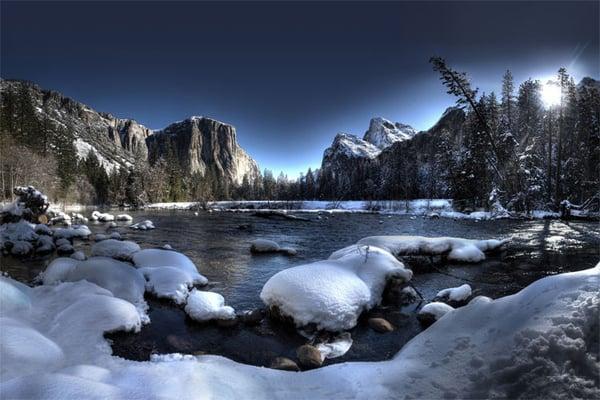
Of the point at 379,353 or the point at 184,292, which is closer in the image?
the point at 379,353

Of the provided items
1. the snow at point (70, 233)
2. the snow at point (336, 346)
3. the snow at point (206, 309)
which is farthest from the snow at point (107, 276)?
the snow at point (70, 233)

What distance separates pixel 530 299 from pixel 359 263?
570 cm

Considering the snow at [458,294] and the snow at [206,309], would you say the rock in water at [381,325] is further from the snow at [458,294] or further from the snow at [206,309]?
the snow at [206,309]

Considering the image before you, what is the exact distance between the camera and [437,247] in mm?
15414

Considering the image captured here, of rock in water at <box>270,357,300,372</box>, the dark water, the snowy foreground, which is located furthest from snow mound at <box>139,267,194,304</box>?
rock in water at <box>270,357,300,372</box>

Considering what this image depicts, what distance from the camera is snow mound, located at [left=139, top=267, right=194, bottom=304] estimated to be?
30.9 feet

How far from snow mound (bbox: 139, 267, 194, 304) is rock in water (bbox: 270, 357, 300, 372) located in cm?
437

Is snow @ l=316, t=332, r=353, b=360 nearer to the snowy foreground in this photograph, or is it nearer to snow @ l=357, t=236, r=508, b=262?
the snowy foreground

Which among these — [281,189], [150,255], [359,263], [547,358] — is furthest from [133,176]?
[547,358]

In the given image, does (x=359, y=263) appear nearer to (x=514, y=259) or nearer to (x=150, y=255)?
(x=150, y=255)

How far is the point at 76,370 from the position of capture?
407 centimetres

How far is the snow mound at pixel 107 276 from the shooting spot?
28.4 feet

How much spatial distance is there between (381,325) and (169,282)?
6.51 metres

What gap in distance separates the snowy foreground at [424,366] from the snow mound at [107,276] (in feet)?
9.33
